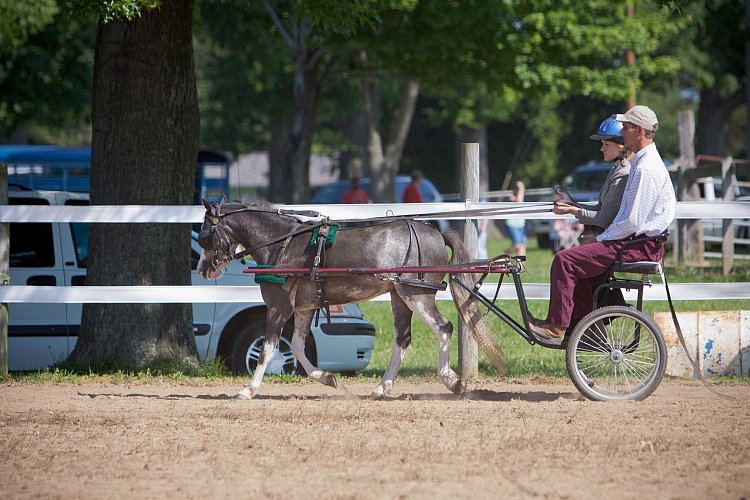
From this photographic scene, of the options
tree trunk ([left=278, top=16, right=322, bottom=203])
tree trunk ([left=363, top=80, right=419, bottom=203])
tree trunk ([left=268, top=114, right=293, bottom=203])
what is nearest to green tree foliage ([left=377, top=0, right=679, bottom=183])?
tree trunk ([left=278, top=16, right=322, bottom=203])

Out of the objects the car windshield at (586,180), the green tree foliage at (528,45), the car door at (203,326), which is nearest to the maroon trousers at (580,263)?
the car door at (203,326)

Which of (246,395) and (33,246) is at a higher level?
(33,246)

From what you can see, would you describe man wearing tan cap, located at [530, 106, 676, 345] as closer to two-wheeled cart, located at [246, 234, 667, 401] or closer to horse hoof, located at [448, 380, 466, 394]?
two-wheeled cart, located at [246, 234, 667, 401]

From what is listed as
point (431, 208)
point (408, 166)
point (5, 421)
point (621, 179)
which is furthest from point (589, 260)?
point (408, 166)

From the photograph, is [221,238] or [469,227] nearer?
[221,238]

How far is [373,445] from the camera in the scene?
6668mm

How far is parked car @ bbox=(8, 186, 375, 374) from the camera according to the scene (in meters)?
10.4

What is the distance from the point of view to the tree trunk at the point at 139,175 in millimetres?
10289

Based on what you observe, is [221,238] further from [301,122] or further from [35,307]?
[301,122]

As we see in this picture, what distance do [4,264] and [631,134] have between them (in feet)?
18.6

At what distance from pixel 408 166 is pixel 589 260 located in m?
49.2

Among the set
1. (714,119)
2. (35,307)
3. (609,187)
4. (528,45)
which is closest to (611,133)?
(609,187)

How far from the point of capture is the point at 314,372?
8.52 m

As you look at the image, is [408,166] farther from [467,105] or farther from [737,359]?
[737,359]
